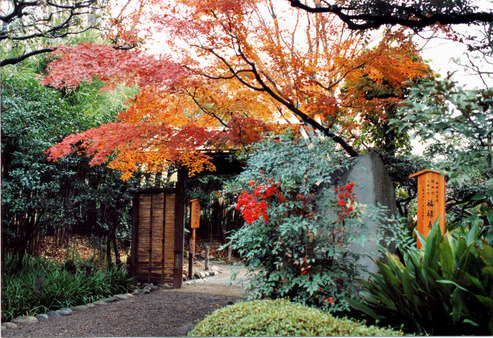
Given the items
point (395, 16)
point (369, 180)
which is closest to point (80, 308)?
point (369, 180)

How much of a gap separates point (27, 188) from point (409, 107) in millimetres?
5255

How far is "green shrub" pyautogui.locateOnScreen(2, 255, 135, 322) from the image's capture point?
15.3ft

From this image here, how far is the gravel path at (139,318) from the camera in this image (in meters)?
4.17

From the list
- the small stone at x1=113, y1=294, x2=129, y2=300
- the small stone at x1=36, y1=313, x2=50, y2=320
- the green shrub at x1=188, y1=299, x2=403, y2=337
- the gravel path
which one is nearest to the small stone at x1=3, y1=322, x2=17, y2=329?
the gravel path

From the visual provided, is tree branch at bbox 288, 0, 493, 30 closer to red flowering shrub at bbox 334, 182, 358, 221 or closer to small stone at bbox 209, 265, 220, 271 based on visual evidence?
red flowering shrub at bbox 334, 182, 358, 221

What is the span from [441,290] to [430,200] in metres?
1.31

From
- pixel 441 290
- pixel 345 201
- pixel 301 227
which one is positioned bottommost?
pixel 441 290

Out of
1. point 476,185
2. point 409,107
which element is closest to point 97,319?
point 409,107

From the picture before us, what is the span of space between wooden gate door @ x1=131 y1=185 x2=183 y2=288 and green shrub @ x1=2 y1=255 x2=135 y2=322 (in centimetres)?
41

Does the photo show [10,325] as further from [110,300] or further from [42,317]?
[110,300]

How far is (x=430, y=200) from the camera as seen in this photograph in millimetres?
3900

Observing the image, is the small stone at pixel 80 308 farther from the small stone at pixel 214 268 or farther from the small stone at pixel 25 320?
the small stone at pixel 214 268

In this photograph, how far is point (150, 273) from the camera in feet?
22.4

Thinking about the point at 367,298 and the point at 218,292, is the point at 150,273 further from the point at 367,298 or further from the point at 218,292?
the point at 367,298
